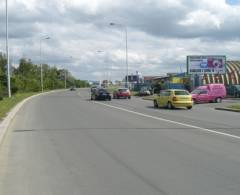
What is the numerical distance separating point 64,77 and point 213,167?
613 feet

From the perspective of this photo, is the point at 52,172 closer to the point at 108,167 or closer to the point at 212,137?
the point at 108,167

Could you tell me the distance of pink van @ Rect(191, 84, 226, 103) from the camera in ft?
158

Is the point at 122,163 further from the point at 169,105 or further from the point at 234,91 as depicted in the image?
the point at 234,91

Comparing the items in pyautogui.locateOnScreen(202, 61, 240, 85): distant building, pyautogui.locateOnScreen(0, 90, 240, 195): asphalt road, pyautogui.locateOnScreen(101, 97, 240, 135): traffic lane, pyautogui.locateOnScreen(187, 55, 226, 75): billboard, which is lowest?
pyautogui.locateOnScreen(101, 97, 240, 135): traffic lane

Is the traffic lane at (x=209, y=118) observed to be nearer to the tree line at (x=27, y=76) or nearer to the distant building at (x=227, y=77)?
the distant building at (x=227, y=77)

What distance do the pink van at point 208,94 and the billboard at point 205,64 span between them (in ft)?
66.5

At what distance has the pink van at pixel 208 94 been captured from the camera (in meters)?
48.2

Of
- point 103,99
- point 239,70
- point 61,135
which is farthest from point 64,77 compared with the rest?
point 61,135

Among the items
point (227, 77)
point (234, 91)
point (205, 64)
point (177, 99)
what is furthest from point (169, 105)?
point (227, 77)

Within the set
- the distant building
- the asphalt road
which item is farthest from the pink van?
the distant building

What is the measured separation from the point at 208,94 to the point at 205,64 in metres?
22.2

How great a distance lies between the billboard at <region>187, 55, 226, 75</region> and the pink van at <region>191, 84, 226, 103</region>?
66.5 ft

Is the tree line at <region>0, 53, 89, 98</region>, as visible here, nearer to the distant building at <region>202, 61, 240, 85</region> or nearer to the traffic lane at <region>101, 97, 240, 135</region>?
the distant building at <region>202, 61, 240, 85</region>

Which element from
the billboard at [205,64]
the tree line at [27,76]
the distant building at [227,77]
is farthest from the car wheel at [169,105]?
the tree line at [27,76]
